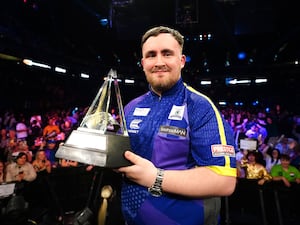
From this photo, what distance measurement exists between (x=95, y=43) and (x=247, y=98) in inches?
442

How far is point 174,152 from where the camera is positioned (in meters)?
1.27

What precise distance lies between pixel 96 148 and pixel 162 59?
61 centimetres

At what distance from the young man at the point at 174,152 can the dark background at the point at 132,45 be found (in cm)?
635

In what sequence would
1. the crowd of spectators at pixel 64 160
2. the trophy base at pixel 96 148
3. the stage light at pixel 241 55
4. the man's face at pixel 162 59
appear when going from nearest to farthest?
the trophy base at pixel 96 148, the man's face at pixel 162 59, the crowd of spectators at pixel 64 160, the stage light at pixel 241 55

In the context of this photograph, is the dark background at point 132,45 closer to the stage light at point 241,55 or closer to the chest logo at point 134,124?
the stage light at point 241,55

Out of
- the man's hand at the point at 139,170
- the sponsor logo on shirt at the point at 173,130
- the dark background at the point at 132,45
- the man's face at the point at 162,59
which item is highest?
the dark background at the point at 132,45

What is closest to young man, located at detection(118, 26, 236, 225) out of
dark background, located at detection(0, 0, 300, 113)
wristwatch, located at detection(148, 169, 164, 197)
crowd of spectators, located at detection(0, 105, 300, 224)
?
wristwatch, located at detection(148, 169, 164, 197)

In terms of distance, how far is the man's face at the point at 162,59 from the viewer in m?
1.34

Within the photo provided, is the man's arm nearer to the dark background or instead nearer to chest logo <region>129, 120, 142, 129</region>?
chest logo <region>129, 120, 142, 129</region>

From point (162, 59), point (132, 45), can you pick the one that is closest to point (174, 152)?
point (162, 59)

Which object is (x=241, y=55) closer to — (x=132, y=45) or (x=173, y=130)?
(x=132, y=45)

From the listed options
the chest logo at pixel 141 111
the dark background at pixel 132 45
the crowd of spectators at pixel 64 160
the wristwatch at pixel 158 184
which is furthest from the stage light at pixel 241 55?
the wristwatch at pixel 158 184

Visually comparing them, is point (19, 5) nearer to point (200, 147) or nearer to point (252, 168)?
point (252, 168)

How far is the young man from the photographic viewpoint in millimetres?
1093
